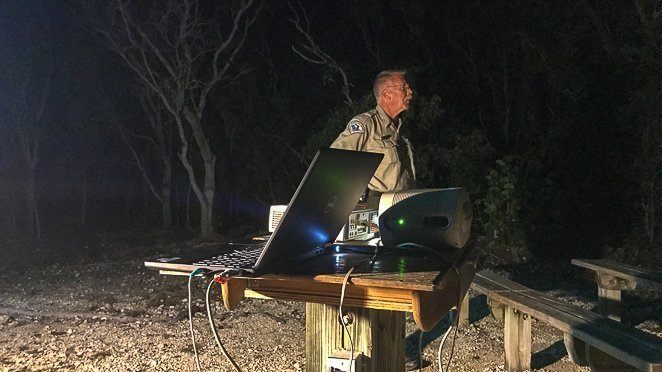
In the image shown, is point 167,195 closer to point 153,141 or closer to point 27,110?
point 153,141

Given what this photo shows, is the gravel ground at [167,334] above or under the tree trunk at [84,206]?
under

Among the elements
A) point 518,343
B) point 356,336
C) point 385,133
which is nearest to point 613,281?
point 518,343

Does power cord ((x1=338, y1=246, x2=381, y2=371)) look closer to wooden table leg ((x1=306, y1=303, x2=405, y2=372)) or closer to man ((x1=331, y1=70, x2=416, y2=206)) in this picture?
wooden table leg ((x1=306, y1=303, x2=405, y2=372))

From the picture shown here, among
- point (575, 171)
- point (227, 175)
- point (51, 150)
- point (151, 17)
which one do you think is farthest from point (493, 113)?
point (51, 150)

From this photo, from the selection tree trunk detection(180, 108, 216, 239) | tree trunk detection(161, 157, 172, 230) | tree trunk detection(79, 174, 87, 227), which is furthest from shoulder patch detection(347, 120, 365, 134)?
tree trunk detection(79, 174, 87, 227)

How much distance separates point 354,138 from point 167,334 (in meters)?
2.77

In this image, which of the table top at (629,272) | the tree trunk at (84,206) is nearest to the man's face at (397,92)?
the table top at (629,272)

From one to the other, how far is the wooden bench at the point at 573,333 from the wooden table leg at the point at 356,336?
1.23 metres

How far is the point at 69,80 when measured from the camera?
16.4 m

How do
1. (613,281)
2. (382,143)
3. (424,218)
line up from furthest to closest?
(613,281), (382,143), (424,218)

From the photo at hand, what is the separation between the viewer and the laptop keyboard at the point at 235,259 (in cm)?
157

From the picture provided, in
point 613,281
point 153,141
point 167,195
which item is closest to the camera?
point 613,281

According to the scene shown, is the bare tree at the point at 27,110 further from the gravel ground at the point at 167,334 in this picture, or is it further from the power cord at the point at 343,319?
the power cord at the point at 343,319

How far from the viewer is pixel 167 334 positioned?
4836 millimetres
